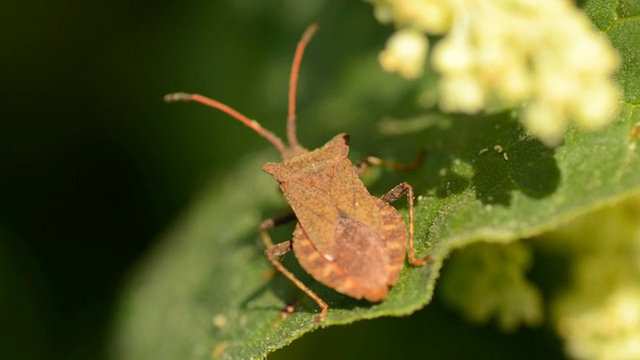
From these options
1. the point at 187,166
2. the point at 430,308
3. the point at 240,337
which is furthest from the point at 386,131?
the point at 187,166

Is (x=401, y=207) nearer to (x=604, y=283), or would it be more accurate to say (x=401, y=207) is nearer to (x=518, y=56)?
(x=604, y=283)

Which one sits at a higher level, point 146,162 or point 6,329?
point 146,162

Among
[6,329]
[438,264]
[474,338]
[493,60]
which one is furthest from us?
[6,329]

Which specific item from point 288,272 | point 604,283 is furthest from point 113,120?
point 604,283

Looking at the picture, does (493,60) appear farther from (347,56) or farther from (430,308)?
(347,56)

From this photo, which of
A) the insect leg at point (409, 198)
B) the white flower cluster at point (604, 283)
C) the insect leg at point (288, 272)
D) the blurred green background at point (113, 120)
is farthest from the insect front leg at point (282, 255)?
the blurred green background at point (113, 120)

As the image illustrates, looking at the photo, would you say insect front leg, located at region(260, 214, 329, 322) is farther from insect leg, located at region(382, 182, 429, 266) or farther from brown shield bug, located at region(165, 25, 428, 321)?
insect leg, located at region(382, 182, 429, 266)
